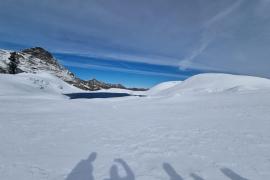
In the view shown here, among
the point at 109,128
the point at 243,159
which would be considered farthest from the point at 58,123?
the point at 243,159

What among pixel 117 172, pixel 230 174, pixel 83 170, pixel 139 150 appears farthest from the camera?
pixel 139 150

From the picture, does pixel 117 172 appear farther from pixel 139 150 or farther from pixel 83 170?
pixel 139 150

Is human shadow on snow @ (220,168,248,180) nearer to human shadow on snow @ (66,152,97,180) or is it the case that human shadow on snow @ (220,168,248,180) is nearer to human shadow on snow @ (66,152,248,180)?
human shadow on snow @ (66,152,248,180)

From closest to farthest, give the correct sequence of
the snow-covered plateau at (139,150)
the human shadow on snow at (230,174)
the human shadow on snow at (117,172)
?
the human shadow on snow at (230,174) → the human shadow on snow at (117,172) → the snow-covered plateau at (139,150)

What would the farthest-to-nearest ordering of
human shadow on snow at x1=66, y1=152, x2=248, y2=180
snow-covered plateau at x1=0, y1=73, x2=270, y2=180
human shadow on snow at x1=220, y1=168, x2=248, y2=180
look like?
snow-covered plateau at x1=0, y1=73, x2=270, y2=180 < human shadow on snow at x1=66, y1=152, x2=248, y2=180 < human shadow on snow at x1=220, y1=168, x2=248, y2=180

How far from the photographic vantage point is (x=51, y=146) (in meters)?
7.38

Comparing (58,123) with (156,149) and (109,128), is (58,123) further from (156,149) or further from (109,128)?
(156,149)

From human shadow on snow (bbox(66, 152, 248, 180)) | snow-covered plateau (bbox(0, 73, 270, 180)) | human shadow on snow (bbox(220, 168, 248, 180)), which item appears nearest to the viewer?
human shadow on snow (bbox(220, 168, 248, 180))

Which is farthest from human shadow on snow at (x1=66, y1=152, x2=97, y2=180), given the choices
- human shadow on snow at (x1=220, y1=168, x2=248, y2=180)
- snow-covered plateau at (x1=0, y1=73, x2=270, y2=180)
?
human shadow on snow at (x1=220, y1=168, x2=248, y2=180)

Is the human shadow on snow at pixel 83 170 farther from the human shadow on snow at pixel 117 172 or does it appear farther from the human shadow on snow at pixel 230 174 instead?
the human shadow on snow at pixel 230 174

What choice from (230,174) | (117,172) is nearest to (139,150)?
(117,172)

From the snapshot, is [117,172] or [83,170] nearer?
[117,172]

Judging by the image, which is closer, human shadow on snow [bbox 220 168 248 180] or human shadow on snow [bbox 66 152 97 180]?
human shadow on snow [bbox 220 168 248 180]

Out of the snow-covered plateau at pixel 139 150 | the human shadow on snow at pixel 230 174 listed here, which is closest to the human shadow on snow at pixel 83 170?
the snow-covered plateau at pixel 139 150
